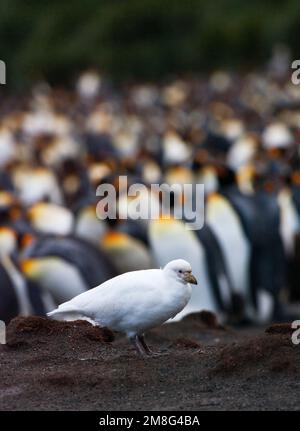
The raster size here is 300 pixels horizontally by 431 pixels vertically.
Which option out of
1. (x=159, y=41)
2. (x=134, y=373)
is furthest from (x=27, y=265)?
(x=159, y=41)

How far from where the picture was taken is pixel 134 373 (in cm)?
530

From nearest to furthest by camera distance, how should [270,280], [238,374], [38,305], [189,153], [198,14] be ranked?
1. [238,374]
2. [38,305]
3. [270,280]
4. [189,153]
5. [198,14]

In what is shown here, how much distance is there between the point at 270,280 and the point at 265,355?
21.4 feet

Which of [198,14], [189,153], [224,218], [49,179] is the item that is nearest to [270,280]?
[224,218]

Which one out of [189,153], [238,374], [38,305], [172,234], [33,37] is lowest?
[238,374]

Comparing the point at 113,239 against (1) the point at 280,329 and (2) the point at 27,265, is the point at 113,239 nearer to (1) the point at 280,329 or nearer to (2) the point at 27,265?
(2) the point at 27,265

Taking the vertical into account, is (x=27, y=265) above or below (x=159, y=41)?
below

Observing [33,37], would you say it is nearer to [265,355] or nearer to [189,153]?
[189,153]

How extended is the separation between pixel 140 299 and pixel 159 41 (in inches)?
1557

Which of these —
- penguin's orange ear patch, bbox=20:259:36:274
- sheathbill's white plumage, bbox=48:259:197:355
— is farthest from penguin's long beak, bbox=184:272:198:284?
penguin's orange ear patch, bbox=20:259:36:274

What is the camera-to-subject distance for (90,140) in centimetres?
2348

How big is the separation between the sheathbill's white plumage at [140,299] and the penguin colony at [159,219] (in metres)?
3.51

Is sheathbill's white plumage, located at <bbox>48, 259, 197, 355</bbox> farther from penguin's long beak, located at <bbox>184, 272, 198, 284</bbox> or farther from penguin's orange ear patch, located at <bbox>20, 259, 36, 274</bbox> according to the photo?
penguin's orange ear patch, located at <bbox>20, 259, 36, 274</bbox>

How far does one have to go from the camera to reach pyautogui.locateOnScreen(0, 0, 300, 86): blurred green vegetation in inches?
1672
